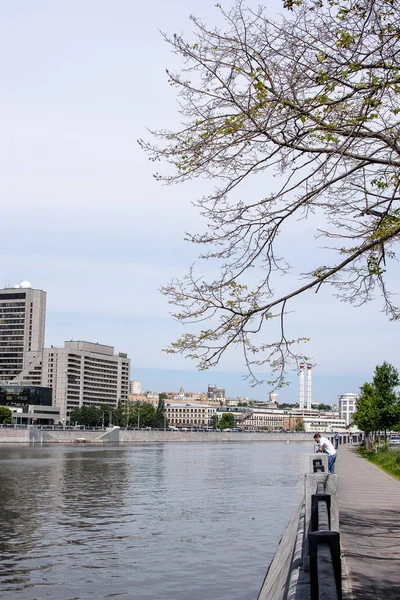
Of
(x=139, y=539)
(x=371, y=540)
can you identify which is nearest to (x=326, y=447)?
(x=139, y=539)

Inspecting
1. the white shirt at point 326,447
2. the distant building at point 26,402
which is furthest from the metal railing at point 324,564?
the distant building at point 26,402

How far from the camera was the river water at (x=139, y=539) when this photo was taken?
1633 centimetres

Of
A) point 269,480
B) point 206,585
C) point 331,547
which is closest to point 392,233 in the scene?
point 331,547

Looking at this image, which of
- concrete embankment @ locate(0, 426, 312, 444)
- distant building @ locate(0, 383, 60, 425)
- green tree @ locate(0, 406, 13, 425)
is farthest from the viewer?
distant building @ locate(0, 383, 60, 425)

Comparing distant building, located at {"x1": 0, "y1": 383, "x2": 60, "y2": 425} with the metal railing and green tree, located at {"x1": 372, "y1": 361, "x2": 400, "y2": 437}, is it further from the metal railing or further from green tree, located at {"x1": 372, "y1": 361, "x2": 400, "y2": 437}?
the metal railing

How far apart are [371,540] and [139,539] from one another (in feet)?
34.8

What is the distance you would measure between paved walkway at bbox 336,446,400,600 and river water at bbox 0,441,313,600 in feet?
8.48

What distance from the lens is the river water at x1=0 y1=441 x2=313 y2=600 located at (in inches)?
643

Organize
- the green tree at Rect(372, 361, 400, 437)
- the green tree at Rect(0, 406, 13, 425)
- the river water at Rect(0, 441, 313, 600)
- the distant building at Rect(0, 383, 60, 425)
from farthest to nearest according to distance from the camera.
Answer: the distant building at Rect(0, 383, 60, 425) < the green tree at Rect(0, 406, 13, 425) < the green tree at Rect(372, 361, 400, 437) < the river water at Rect(0, 441, 313, 600)

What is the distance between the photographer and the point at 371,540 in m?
13.4

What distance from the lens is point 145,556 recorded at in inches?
774

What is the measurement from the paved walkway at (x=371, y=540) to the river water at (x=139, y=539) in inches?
102

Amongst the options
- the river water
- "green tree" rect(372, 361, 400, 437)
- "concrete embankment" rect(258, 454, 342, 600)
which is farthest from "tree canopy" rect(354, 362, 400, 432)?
"concrete embankment" rect(258, 454, 342, 600)

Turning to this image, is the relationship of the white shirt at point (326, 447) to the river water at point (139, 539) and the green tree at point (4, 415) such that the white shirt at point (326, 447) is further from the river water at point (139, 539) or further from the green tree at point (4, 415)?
the green tree at point (4, 415)
